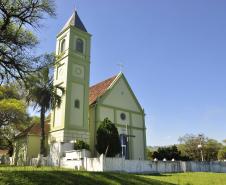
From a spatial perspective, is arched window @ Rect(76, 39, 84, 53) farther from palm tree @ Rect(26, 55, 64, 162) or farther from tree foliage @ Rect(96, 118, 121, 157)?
tree foliage @ Rect(96, 118, 121, 157)

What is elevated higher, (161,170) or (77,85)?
(77,85)

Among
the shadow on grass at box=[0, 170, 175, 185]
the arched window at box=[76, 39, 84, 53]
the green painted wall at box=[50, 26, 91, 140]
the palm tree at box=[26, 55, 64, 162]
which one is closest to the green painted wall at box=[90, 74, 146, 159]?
the green painted wall at box=[50, 26, 91, 140]

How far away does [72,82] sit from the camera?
3444 cm

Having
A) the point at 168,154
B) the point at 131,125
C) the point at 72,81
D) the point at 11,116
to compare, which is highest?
the point at 72,81

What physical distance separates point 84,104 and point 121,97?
22.1 ft

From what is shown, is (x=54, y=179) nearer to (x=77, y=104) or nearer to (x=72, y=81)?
(x=77, y=104)

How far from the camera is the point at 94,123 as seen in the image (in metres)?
35.0

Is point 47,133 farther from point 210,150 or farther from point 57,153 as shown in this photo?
point 210,150

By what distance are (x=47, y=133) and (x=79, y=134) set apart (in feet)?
19.1

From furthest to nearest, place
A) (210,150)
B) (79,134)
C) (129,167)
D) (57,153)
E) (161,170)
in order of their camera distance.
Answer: (210,150) → (79,134) → (57,153) → (161,170) → (129,167)

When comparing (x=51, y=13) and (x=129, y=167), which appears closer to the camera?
(x=51, y=13)

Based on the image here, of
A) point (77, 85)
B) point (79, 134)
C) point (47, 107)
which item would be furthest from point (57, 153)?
point (77, 85)

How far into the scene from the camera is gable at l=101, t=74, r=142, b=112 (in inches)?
1467

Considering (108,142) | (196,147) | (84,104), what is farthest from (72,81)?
(196,147)
